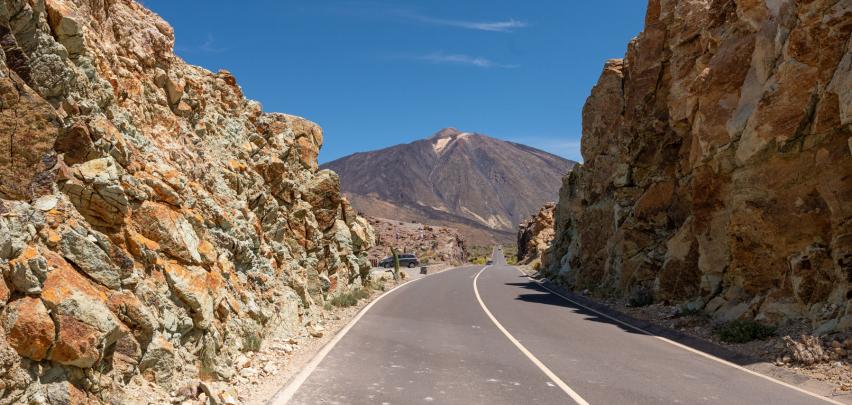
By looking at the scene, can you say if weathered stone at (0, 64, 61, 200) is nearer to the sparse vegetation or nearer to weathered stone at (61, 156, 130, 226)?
weathered stone at (61, 156, 130, 226)

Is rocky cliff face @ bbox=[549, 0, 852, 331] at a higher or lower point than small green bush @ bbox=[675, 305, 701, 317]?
higher

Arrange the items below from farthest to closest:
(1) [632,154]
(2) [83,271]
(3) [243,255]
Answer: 1. (1) [632,154]
2. (3) [243,255]
3. (2) [83,271]

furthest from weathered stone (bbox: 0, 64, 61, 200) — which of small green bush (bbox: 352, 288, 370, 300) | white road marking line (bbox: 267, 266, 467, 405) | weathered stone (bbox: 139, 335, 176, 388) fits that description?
small green bush (bbox: 352, 288, 370, 300)

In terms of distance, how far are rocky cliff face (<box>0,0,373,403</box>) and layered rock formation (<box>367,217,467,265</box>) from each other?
54.1m

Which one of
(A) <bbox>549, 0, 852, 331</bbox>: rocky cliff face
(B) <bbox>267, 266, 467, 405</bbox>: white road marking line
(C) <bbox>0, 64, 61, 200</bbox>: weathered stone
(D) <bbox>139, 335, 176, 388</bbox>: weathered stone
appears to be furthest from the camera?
(A) <bbox>549, 0, 852, 331</bbox>: rocky cliff face

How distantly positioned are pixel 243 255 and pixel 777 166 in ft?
42.0

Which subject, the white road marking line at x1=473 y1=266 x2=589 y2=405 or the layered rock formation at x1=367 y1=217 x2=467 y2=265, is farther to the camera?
the layered rock formation at x1=367 y1=217 x2=467 y2=265

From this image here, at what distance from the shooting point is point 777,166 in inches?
547

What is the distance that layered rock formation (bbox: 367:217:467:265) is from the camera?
70562 mm

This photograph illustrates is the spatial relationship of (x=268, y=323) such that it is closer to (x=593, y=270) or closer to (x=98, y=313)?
(x=98, y=313)

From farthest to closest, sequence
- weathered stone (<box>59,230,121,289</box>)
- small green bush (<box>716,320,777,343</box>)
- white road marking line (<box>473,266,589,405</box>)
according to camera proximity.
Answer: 1. small green bush (<box>716,320,777,343</box>)
2. white road marking line (<box>473,266,589,405</box>)
3. weathered stone (<box>59,230,121,289</box>)

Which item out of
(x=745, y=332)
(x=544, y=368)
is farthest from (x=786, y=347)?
(x=544, y=368)

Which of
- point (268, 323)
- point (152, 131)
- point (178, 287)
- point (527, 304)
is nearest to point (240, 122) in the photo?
point (152, 131)

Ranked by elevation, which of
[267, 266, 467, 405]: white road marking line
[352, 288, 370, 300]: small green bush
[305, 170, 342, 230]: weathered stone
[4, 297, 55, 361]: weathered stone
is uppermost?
[305, 170, 342, 230]: weathered stone
